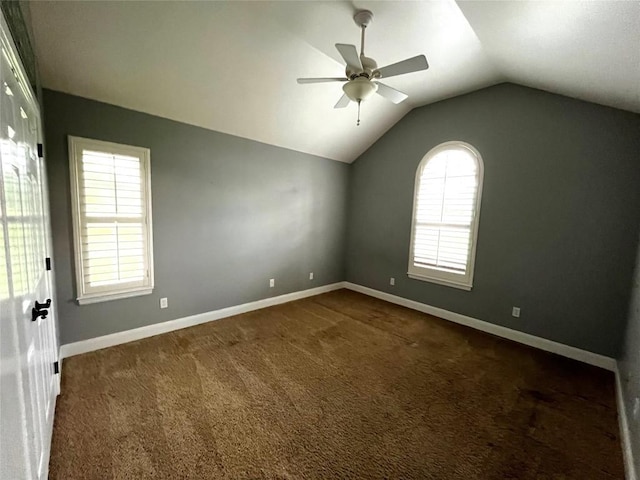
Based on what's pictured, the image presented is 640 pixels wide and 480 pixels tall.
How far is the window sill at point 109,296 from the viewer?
8.66ft

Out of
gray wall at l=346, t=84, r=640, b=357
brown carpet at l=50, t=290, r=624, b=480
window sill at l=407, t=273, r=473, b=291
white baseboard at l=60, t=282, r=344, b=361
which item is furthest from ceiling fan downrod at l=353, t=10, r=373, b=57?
white baseboard at l=60, t=282, r=344, b=361

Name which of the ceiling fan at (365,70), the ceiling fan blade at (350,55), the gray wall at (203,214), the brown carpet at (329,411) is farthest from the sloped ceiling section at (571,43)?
the gray wall at (203,214)

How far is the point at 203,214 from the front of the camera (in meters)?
3.36

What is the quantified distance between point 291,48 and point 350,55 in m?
0.88

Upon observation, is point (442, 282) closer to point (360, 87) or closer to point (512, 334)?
point (512, 334)

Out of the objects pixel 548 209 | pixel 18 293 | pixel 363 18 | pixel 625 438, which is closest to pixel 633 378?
pixel 625 438

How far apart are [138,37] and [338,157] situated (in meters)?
3.16

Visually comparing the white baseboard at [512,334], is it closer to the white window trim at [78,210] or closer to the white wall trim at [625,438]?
the white wall trim at [625,438]

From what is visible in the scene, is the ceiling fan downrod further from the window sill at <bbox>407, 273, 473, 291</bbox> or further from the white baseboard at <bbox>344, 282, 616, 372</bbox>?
the white baseboard at <bbox>344, 282, 616, 372</bbox>

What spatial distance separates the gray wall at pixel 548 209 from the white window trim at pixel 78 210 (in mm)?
3601

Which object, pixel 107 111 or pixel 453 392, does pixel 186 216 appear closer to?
pixel 107 111

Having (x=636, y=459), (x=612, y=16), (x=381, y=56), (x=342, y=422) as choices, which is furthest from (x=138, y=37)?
(x=636, y=459)

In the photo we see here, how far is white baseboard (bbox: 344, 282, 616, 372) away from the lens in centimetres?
279

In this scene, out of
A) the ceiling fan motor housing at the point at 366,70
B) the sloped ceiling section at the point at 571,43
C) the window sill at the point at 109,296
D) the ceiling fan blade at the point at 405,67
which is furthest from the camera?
the window sill at the point at 109,296
